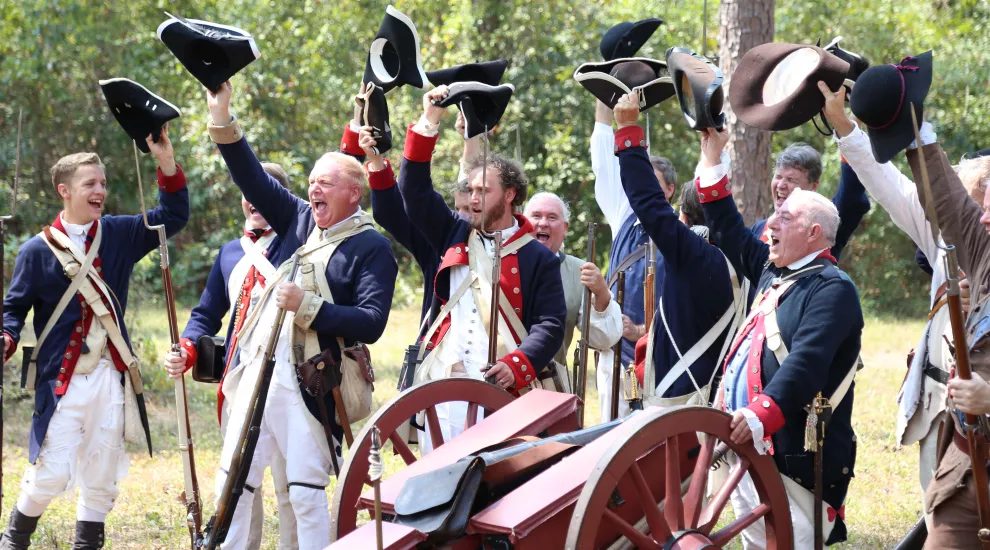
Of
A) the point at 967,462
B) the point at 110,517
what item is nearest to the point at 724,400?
the point at 967,462

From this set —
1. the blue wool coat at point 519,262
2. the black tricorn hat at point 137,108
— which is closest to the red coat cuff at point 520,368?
the blue wool coat at point 519,262

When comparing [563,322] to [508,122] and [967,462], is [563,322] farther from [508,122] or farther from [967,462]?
[508,122]

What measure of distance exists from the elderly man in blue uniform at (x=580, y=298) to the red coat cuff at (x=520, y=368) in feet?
1.13

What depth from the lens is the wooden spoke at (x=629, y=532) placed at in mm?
3244

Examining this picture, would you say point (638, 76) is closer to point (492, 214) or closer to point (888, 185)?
point (492, 214)

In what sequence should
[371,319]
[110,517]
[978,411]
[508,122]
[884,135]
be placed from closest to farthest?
[978,411], [884,135], [371,319], [110,517], [508,122]

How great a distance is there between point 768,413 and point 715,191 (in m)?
0.99

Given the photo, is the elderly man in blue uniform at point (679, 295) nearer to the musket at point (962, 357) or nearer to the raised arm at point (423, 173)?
the raised arm at point (423, 173)

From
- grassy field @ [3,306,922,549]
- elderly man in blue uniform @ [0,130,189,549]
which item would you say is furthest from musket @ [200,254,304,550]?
grassy field @ [3,306,922,549]

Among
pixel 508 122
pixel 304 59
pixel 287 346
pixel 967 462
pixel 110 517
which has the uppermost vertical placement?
pixel 304 59

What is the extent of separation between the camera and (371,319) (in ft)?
15.5

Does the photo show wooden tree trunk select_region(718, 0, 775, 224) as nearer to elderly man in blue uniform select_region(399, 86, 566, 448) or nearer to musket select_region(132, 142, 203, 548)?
elderly man in blue uniform select_region(399, 86, 566, 448)

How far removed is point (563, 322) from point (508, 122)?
1127 centimetres

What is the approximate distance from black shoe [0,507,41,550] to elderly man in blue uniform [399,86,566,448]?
211cm
